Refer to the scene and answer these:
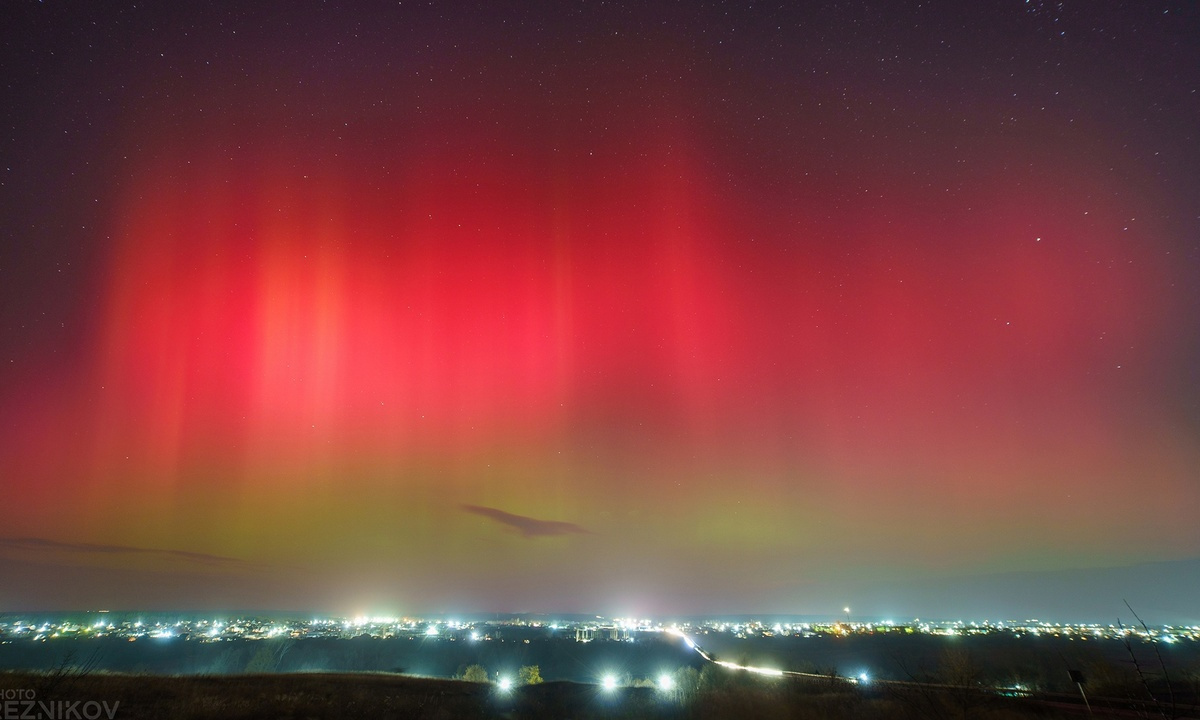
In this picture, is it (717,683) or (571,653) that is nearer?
(717,683)

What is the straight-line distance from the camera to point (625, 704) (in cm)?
3362

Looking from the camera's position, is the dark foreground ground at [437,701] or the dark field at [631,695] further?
the dark field at [631,695]

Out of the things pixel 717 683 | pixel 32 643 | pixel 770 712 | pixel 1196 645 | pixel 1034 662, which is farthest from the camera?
pixel 32 643

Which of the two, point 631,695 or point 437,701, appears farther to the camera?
point 631,695

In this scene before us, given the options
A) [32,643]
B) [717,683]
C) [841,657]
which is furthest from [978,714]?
[32,643]

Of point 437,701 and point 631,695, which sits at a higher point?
point 631,695

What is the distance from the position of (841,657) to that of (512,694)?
254ft

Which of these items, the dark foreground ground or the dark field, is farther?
the dark field

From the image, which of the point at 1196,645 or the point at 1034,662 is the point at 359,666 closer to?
the point at 1034,662

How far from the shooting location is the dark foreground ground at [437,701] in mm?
25156

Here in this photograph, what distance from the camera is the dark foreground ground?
2516cm

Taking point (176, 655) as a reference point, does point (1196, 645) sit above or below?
above

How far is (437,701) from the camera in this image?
3152cm

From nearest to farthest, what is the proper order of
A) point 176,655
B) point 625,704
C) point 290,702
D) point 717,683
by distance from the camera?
point 290,702 → point 625,704 → point 717,683 → point 176,655
